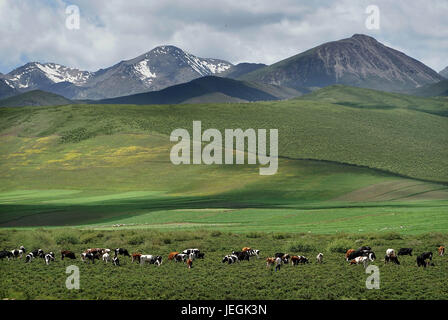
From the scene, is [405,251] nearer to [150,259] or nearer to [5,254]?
[150,259]

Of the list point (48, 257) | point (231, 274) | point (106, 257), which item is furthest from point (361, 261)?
point (48, 257)

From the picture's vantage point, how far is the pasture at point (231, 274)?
102ft

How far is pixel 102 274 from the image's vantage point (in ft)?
123

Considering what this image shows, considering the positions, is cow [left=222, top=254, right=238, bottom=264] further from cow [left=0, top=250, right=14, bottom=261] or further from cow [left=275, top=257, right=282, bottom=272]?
cow [left=0, top=250, right=14, bottom=261]

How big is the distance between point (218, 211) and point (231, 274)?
48803 mm

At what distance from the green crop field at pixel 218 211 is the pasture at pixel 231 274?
5.5 inches

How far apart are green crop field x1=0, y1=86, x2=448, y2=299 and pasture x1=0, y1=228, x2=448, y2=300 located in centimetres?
14

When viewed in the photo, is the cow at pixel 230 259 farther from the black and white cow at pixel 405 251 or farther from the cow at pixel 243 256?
the black and white cow at pixel 405 251

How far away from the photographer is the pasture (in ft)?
102

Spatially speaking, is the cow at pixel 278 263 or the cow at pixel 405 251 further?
the cow at pixel 405 251

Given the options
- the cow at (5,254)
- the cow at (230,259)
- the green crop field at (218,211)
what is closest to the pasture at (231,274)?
the green crop field at (218,211)

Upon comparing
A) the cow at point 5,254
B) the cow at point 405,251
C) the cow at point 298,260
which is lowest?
the cow at point 5,254

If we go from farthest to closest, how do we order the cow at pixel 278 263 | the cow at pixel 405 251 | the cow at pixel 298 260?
the cow at pixel 405 251 → the cow at pixel 298 260 → the cow at pixel 278 263

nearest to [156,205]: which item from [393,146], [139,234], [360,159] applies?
[139,234]
